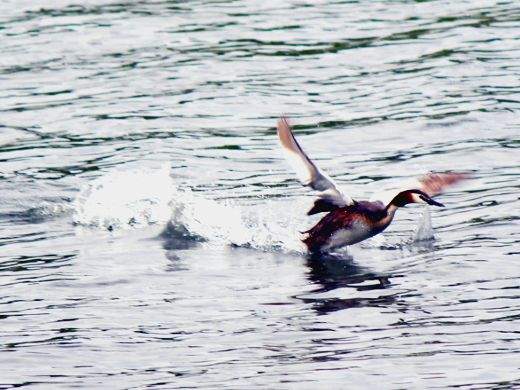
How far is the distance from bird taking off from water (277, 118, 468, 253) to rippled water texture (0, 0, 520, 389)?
17 cm

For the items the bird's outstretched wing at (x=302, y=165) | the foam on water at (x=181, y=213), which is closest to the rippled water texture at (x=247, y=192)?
the foam on water at (x=181, y=213)

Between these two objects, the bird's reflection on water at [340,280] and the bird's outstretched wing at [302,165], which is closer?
the bird's reflection on water at [340,280]

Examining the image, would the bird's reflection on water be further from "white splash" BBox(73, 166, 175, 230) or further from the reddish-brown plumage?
"white splash" BBox(73, 166, 175, 230)

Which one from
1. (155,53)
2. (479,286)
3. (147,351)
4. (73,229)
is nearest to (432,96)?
(155,53)

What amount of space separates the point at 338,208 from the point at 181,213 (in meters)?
1.62

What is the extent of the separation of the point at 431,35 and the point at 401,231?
8.00m

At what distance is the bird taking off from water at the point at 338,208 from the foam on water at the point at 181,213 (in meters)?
0.32

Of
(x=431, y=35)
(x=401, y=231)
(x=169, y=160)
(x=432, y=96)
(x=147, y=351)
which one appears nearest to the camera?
(x=147, y=351)

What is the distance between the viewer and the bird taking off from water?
1102 centimetres

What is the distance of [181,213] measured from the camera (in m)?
12.5

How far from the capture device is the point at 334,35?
789 inches

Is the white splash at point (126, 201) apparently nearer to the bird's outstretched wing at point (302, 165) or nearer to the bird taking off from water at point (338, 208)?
the bird taking off from water at point (338, 208)

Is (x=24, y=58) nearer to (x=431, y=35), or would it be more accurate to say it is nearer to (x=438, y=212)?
(x=431, y=35)

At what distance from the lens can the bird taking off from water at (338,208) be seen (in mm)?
11016
